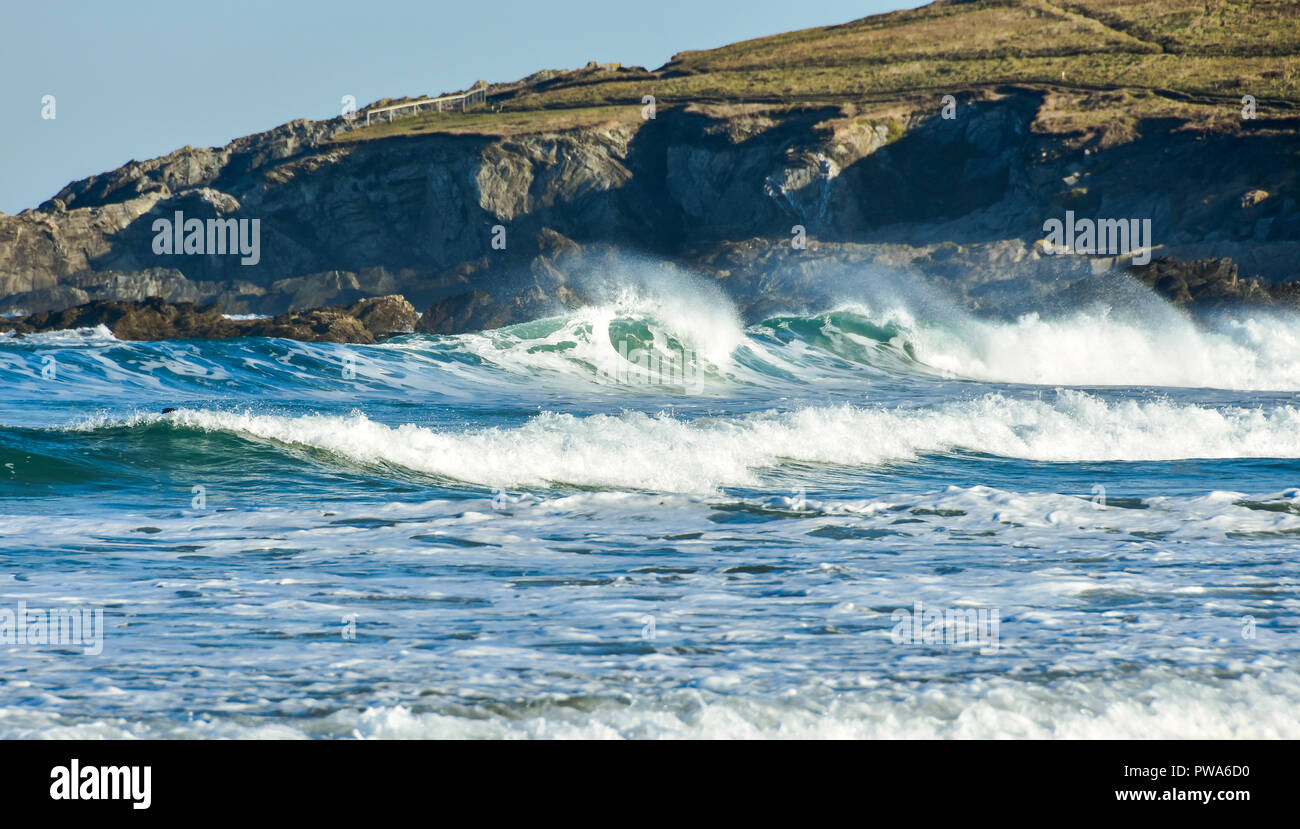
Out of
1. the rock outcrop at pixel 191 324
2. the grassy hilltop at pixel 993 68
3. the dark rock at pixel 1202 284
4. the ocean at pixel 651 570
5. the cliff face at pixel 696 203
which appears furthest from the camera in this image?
the grassy hilltop at pixel 993 68

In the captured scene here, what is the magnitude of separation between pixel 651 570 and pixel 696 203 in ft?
201

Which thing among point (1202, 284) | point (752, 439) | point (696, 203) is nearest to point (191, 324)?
point (752, 439)

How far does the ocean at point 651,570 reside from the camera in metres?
4.64

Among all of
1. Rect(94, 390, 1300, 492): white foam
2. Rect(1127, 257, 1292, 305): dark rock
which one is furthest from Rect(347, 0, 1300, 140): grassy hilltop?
Rect(94, 390, 1300, 492): white foam

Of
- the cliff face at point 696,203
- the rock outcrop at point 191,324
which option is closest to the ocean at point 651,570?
the rock outcrop at point 191,324

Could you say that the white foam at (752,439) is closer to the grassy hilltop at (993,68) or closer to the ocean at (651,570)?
the ocean at (651,570)

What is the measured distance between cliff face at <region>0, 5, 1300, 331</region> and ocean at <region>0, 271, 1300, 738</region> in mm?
33014

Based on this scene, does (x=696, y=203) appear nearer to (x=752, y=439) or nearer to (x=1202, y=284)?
(x=1202, y=284)

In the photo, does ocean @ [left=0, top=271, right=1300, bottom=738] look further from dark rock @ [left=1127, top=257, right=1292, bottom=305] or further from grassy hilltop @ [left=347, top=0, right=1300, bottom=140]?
grassy hilltop @ [left=347, top=0, right=1300, bottom=140]

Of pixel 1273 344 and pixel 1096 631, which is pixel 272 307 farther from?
pixel 1096 631

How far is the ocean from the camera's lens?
4.64 metres

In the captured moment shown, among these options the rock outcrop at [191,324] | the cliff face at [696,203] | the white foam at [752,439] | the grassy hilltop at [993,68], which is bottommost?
the white foam at [752,439]

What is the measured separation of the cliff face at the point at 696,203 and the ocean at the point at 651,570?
33014mm
